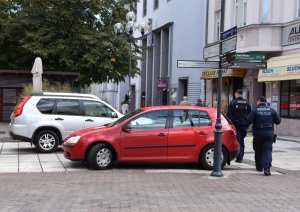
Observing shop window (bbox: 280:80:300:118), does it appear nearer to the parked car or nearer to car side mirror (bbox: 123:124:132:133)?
the parked car

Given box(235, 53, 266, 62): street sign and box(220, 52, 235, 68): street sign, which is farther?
box(235, 53, 266, 62): street sign

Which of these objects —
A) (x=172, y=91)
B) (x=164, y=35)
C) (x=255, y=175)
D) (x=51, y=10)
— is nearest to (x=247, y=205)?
(x=255, y=175)

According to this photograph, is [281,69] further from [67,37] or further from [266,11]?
[67,37]

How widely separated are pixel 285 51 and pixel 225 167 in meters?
11.4

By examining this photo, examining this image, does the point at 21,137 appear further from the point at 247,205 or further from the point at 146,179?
the point at 247,205

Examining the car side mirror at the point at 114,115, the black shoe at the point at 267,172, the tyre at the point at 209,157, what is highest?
the car side mirror at the point at 114,115

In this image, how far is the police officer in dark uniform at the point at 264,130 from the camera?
1078cm

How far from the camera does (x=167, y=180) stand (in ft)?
32.4

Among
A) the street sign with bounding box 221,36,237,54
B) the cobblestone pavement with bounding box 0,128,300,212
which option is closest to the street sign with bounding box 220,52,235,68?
the street sign with bounding box 221,36,237,54

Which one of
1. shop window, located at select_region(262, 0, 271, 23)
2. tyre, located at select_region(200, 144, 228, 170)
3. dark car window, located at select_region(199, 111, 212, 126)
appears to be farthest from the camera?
shop window, located at select_region(262, 0, 271, 23)

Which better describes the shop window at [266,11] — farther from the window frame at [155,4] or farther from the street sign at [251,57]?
the window frame at [155,4]

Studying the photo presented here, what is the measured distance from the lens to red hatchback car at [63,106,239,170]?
1105 centimetres

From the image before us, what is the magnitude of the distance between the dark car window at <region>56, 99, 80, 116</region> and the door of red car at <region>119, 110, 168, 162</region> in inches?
153

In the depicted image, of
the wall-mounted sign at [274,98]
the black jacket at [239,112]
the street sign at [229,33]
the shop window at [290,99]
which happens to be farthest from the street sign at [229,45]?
the wall-mounted sign at [274,98]
